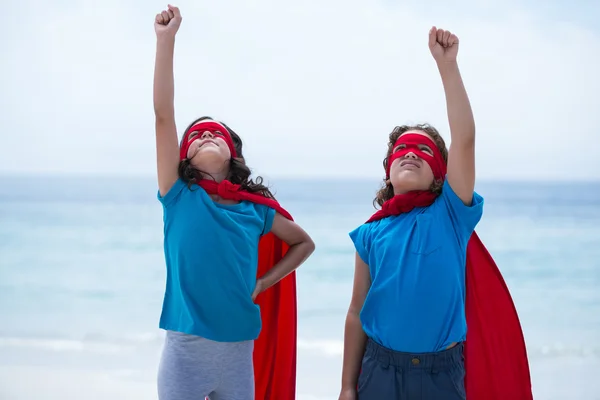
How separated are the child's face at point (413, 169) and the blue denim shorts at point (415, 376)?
0.44m

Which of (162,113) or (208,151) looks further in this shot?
(208,151)

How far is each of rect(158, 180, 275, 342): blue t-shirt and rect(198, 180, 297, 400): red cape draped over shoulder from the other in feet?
0.68

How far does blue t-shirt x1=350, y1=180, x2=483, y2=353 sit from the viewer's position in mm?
1739

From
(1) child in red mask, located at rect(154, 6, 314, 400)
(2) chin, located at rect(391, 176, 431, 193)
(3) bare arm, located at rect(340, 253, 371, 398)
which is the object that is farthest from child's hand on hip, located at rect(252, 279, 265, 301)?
(2) chin, located at rect(391, 176, 431, 193)

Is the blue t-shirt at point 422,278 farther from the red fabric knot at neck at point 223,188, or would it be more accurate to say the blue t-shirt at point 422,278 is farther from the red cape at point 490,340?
the red fabric knot at neck at point 223,188

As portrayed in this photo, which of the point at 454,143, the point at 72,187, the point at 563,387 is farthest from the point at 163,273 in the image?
the point at 72,187

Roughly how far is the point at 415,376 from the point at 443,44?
33.4 inches

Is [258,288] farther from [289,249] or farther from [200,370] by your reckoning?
[200,370]

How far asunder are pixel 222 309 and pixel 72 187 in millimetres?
13153

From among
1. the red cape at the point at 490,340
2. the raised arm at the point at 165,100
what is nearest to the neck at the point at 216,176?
the raised arm at the point at 165,100

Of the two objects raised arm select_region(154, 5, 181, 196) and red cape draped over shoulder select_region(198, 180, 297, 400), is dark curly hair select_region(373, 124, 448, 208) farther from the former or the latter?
raised arm select_region(154, 5, 181, 196)

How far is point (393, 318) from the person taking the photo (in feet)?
5.77

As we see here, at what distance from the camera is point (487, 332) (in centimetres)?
189

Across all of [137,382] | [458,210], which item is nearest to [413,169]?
[458,210]
